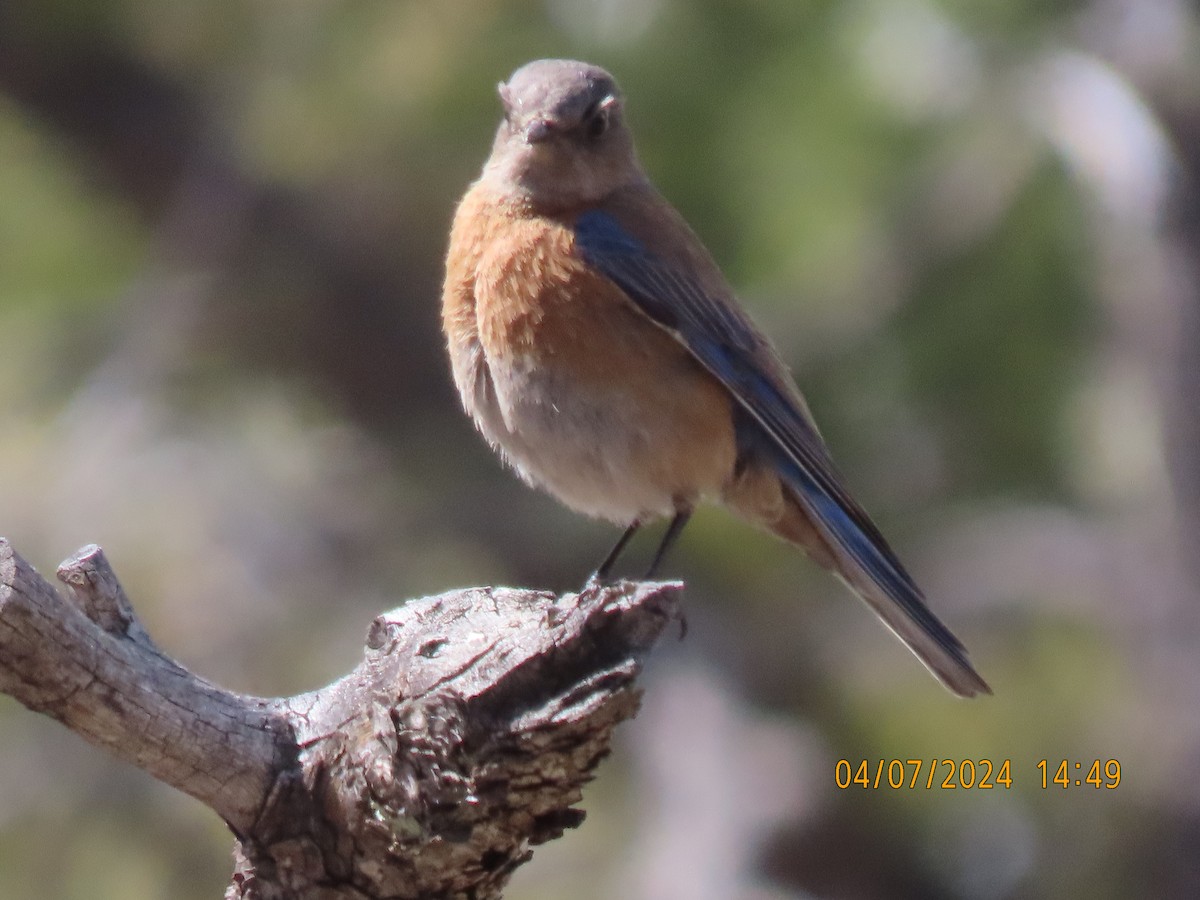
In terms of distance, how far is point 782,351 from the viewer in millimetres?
8133

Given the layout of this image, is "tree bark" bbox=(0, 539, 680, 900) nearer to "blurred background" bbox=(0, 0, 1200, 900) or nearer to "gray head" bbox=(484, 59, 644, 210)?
"gray head" bbox=(484, 59, 644, 210)

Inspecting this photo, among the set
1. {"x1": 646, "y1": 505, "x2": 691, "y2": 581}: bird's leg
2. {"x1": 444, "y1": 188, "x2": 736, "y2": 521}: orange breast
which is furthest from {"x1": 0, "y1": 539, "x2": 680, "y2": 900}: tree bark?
{"x1": 646, "y1": 505, "x2": 691, "y2": 581}: bird's leg

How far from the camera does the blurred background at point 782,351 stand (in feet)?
25.8

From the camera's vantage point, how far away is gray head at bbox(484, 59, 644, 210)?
5414 millimetres

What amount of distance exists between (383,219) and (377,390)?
1.04 m

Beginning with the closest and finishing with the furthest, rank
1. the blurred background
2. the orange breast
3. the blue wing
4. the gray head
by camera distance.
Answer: the orange breast < the blue wing < the gray head < the blurred background

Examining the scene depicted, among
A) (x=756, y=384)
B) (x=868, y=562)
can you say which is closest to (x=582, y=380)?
(x=756, y=384)

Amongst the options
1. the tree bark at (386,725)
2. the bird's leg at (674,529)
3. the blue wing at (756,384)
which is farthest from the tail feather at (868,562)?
the tree bark at (386,725)

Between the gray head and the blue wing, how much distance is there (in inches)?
5.6
